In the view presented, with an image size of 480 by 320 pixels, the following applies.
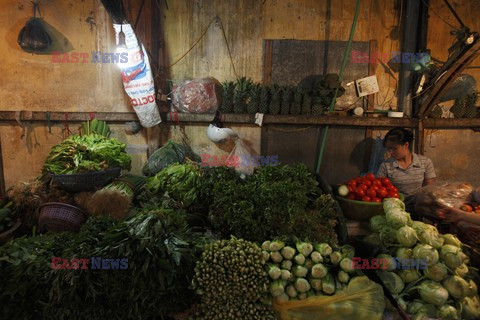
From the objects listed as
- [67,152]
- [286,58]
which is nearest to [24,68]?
[67,152]

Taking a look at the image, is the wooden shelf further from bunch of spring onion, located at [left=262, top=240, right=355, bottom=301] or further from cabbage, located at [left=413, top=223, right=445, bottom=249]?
bunch of spring onion, located at [left=262, top=240, right=355, bottom=301]

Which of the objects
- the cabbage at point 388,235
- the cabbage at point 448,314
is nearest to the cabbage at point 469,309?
the cabbage at point 448,314

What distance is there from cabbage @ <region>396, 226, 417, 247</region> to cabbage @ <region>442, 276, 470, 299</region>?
0.36m

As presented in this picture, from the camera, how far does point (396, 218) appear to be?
2.54 metres

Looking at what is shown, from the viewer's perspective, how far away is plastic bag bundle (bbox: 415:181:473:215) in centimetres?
285

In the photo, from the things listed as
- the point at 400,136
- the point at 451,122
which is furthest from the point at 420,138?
the point at 400,136

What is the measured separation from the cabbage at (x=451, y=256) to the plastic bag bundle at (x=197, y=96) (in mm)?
3847

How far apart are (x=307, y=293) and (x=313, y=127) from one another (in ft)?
11.4

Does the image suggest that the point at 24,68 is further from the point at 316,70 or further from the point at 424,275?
the point at 424,275

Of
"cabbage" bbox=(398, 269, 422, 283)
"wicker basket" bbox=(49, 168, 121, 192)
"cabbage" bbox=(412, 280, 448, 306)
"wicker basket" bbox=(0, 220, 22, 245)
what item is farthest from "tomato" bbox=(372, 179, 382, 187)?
"wicker basket" bbox=(0, 220, 22, 245)

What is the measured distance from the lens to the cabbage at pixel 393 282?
2326 mm

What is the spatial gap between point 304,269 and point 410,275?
3.06ft

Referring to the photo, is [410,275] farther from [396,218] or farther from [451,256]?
[396,218]

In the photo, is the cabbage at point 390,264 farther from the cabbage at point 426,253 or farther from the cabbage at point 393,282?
the cabbage at point 426,253
